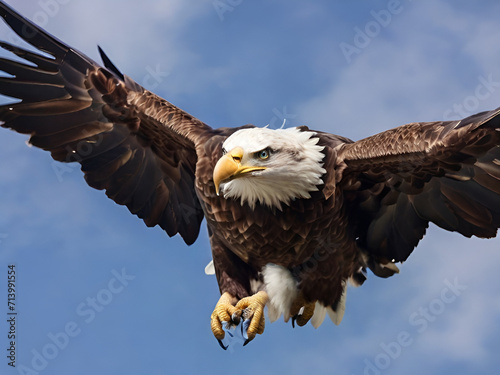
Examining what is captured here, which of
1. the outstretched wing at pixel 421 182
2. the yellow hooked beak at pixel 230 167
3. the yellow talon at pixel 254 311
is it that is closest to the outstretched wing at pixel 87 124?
the yellow talon at pixel 254 311

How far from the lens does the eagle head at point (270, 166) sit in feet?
21.2

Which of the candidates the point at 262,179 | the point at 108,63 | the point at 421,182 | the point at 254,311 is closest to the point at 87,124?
the point at 108,63

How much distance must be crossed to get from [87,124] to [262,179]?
7.06 ft

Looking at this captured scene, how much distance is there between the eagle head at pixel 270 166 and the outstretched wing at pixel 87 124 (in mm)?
1155

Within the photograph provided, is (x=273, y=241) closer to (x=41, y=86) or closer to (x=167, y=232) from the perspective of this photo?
(x=167, y=232)

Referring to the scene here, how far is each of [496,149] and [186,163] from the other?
107 inches

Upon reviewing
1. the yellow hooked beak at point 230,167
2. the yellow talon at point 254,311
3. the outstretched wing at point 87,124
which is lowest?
the yellow talon at point 254,311

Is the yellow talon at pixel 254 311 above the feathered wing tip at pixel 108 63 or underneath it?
underneath

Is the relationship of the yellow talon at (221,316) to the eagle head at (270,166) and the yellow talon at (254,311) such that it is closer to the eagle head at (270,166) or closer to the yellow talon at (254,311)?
the yellow talon at (254,311)

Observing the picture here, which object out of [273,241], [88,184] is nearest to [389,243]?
[273,241]

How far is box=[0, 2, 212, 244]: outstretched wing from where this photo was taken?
784 centimetres

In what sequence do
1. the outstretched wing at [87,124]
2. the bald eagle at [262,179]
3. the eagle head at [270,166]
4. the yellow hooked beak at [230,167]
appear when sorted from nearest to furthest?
the yellow hooked beak at [230,167] → the eagle head at [270,166] → the bald eagle at [262,179] → the outstretched wing at [87,124]

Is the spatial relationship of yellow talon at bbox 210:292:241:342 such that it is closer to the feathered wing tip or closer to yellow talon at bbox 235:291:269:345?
yellow talon at bbox 235:291:269:345

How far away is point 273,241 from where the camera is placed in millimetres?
6973
